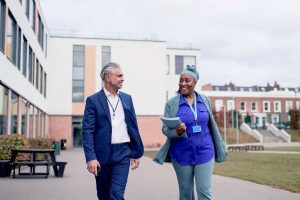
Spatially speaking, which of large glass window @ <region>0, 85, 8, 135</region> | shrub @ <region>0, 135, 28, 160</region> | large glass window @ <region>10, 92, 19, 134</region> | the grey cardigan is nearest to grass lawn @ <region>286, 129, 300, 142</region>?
large glass window @ <region>10, 92, 19, 134</region>

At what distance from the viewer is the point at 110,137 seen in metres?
4.66

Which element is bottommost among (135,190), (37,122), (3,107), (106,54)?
(135,190)

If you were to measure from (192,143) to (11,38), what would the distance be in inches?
714

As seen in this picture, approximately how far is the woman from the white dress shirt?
0.49 m

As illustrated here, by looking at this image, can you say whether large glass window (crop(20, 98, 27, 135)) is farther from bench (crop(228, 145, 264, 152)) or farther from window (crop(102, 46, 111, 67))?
window (crop(102, 46, 111, 67))

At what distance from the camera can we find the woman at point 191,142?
4.87 m

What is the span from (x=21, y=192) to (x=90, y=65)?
110ft

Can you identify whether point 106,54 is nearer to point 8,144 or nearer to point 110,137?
point 8,144

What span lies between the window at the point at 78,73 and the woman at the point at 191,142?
1466 inches

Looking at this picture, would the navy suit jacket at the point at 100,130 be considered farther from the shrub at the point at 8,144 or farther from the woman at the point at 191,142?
→ the shrub at the point at 8,144

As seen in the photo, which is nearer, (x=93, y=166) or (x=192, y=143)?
(x=93, y=166)

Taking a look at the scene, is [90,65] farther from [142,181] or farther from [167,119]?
[167,119]

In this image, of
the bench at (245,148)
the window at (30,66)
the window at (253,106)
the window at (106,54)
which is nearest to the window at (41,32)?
the window at (30,66)

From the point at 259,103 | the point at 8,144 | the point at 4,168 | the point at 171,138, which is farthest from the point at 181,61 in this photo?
the point at 171,138
